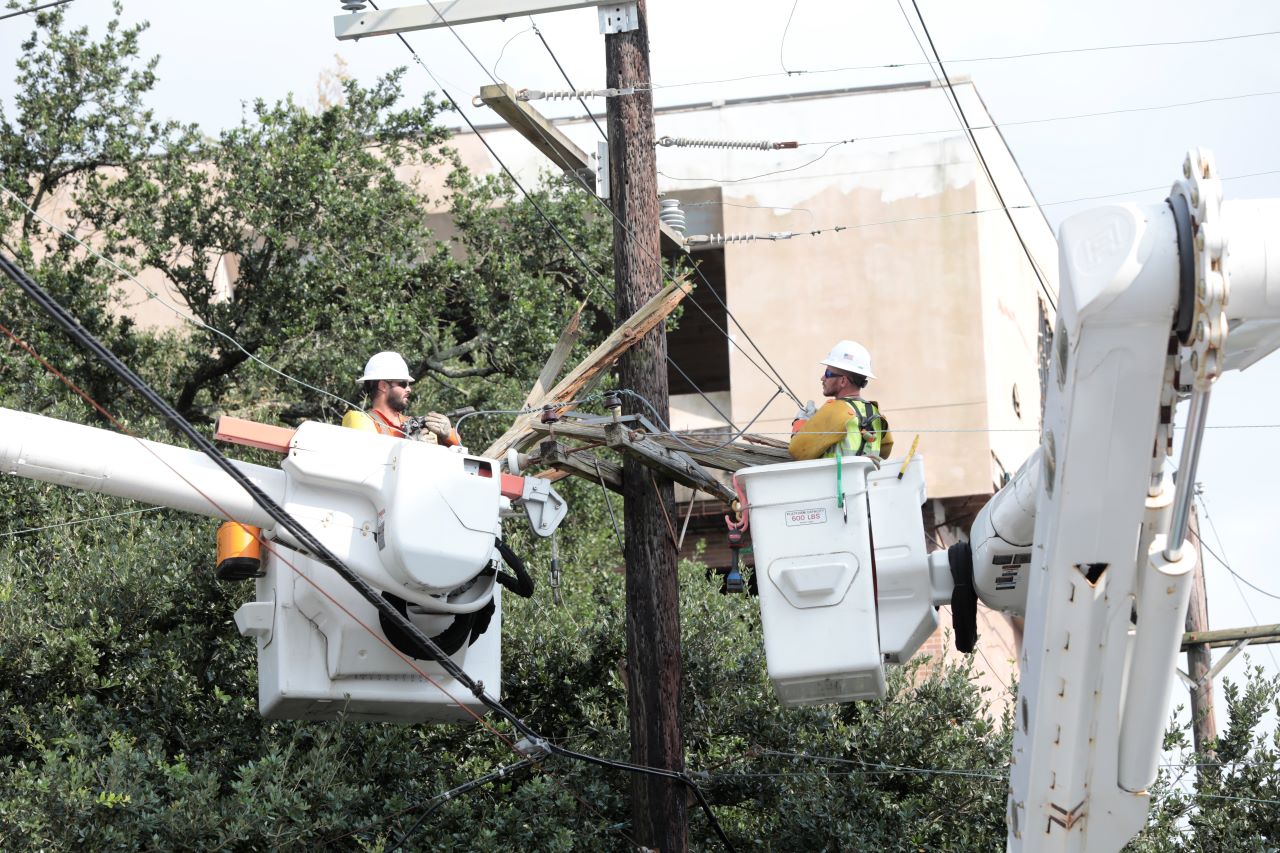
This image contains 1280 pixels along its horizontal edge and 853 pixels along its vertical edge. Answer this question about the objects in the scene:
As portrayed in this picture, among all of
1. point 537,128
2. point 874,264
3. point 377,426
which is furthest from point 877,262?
point 377,426

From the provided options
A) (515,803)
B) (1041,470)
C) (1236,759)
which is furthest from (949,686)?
(1041,470)

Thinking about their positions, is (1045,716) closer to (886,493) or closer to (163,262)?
(886,493)

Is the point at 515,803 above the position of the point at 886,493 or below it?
below

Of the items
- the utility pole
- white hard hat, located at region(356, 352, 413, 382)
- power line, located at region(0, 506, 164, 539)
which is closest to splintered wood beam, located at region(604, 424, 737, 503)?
the utility pole

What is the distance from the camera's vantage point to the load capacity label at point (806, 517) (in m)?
8.99

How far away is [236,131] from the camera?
17.0 meters

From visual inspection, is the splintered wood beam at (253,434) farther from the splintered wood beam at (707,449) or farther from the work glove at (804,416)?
the work glove at (804,416)

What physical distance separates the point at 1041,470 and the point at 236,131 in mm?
11948

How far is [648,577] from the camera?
36.5 ft

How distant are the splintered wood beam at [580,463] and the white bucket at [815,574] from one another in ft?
7.26

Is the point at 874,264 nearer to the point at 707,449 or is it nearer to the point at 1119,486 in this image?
the point at 707,449

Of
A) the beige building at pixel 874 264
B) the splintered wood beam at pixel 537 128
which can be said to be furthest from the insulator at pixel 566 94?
the beige building at pixel 874 264

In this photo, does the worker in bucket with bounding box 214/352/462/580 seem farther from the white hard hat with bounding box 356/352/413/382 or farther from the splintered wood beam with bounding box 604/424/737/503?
the splintered wood beam with bounding box 604/424/737/503

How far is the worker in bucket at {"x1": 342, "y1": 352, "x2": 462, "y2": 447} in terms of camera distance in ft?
33.1
